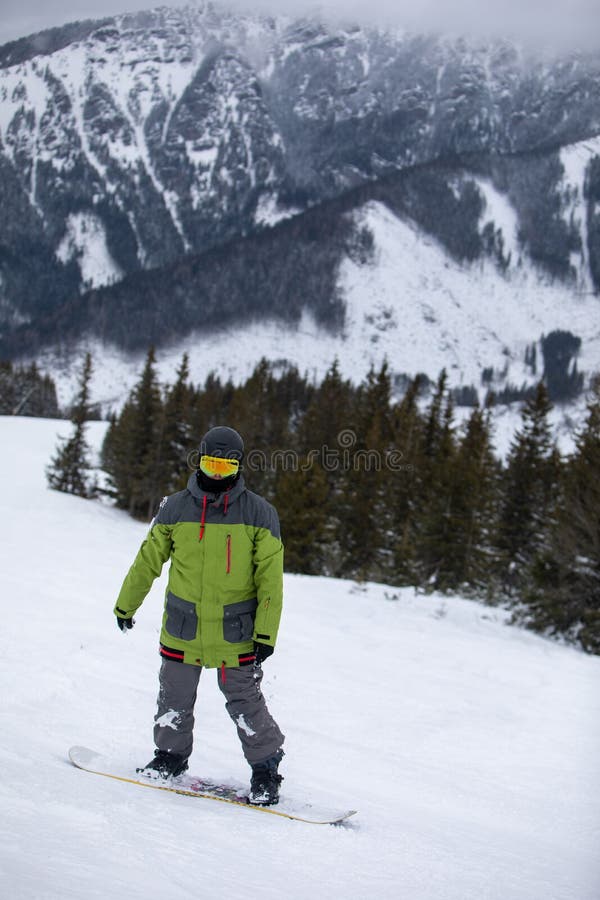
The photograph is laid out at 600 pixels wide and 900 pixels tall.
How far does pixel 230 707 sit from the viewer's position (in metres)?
4.38

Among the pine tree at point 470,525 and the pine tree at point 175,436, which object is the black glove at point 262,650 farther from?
the pine tree at point 175,436

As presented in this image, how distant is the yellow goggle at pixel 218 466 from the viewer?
13.4ft

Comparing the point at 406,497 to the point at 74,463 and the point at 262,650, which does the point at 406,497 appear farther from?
the point at 262,650

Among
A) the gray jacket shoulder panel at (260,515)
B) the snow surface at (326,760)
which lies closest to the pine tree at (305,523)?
the snow surface at (326,760)

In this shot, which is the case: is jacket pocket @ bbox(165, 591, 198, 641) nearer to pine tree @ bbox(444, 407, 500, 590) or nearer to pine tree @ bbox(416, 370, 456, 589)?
pine tree @ bbox(416, 370, 456, 589)

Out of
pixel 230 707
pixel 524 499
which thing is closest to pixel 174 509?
pixel 230 707

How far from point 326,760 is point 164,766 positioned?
1.86m

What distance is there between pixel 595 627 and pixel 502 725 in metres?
7.70

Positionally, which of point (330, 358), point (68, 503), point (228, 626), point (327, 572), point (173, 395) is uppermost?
point (330, 358)

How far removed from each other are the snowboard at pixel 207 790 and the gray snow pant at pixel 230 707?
0.75 ft

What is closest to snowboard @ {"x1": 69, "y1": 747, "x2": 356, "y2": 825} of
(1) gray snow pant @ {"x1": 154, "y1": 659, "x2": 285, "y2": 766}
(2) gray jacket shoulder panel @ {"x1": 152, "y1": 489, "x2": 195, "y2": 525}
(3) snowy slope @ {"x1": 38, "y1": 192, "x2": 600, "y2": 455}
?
(1) gray snow pant @ {"x1": 154, "y1": 659, "x2": 285, "y2": 766}

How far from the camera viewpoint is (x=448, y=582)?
2680 cm

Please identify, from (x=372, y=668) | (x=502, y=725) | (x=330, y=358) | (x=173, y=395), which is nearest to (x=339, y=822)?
(x=502, y=725)

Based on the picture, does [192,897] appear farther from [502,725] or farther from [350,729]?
[502,725]
